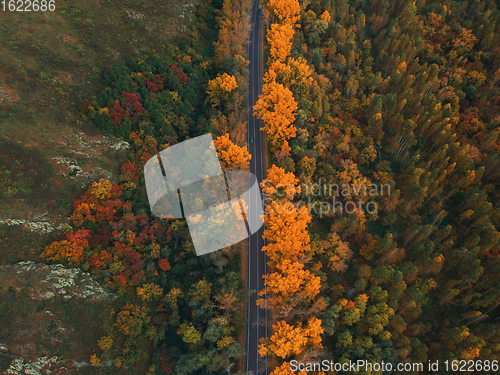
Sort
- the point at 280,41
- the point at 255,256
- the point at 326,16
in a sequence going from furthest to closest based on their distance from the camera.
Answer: the point at 326,16 < the point at 280,41 < the point at 255,256

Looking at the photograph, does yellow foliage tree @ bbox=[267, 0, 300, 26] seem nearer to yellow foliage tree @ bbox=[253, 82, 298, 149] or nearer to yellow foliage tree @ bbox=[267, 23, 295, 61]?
yellow foliage tree @ bbox=[267, 23, 295, 61]

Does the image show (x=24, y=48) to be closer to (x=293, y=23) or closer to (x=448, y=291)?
(x=293, y=23)

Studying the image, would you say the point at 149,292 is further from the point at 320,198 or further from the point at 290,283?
the point at 320,198

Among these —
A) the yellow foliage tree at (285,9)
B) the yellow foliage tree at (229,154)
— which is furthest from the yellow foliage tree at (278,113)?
the yellow foliage tree at (285,9)

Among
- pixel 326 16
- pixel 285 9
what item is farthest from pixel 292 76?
pixel 326 16

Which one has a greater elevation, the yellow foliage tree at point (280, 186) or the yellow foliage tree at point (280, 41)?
the yellow foliage tree at point (280, 41)

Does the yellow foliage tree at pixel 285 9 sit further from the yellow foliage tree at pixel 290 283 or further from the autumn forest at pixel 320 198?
the yellow foliage tree at pixel 290 283

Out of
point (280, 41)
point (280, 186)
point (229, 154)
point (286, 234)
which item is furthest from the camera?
point (280, 41)

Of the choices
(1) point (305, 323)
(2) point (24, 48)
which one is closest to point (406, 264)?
(1) point (305, 323)

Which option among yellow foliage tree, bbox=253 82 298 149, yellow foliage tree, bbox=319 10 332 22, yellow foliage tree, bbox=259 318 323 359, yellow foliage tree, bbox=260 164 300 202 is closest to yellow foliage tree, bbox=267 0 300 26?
yellow foliage tree, bbox=319 10 332 22
